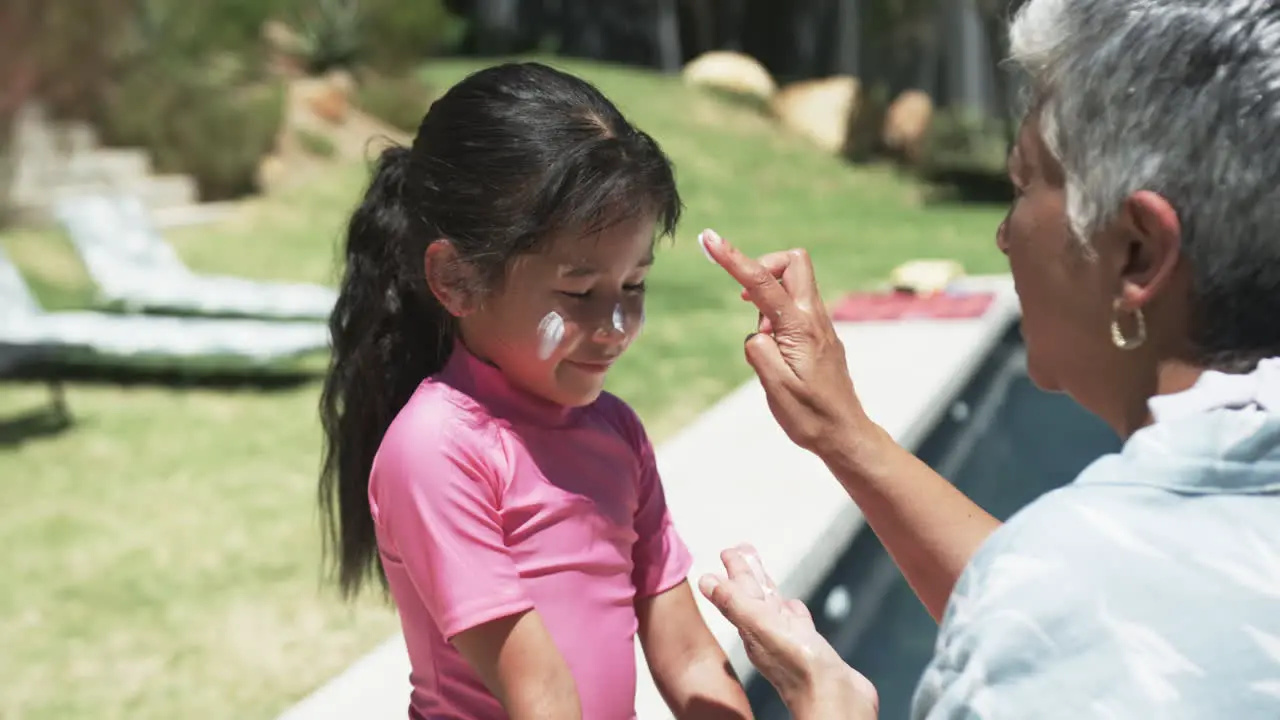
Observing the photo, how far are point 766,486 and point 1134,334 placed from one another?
3409mm

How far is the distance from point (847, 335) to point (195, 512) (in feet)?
12.1

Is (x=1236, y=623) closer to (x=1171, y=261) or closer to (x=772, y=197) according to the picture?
(x=1171, y=261)

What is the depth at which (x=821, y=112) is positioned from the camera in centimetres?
→ 1980

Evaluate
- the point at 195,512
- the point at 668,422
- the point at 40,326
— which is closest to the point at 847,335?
the point at 668,422

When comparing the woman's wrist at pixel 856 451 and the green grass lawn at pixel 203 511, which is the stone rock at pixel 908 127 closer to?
the green grass lawn at pixel 203 511

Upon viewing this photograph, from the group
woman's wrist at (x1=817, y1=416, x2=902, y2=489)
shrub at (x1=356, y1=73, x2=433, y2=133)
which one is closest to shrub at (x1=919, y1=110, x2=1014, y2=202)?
shrub at (x1=356, y1=73, x2=433, y2=133)

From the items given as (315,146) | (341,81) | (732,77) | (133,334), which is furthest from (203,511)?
(732,77)

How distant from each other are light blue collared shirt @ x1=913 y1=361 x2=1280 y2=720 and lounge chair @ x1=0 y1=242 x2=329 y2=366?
263 inches

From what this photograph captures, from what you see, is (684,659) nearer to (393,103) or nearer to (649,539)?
(649,539)

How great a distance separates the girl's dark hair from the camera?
2000mm

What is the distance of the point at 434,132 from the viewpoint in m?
2.09

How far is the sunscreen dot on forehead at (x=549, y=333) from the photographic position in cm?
204

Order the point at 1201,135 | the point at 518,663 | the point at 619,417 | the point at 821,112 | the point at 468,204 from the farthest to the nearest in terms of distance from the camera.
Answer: the point at 821,112, the point at 619,417, the point at 468,204, the point at 518,663, the point at 1201,135

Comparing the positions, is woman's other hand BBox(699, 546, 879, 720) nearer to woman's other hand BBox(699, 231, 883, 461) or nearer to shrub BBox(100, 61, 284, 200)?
woman's other hand BBox(699, 231, 883, 461)
